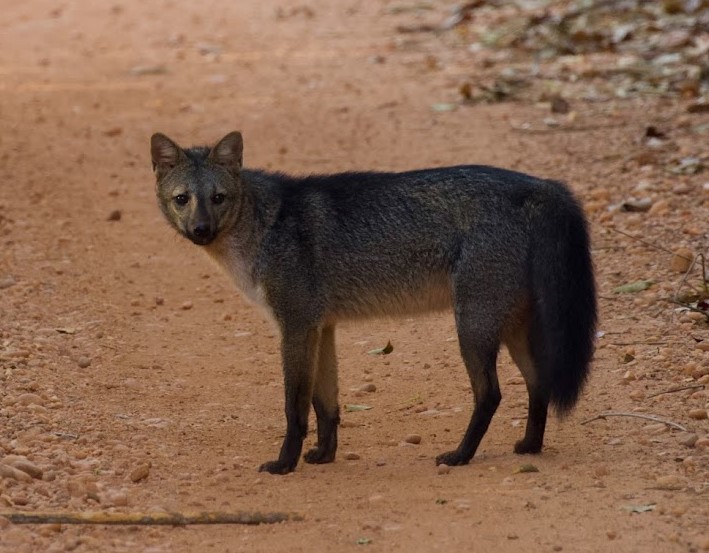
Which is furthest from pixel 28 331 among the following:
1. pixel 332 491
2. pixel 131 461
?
pixel 332 491

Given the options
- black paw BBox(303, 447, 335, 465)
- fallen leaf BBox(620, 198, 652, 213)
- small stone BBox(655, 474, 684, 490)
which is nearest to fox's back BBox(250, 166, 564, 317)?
black paw BBox(303, 447, 335, 465)

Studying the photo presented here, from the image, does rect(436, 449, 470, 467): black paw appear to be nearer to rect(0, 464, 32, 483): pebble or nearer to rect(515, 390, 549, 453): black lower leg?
rect(515, 390, 549, 453): black lower leg

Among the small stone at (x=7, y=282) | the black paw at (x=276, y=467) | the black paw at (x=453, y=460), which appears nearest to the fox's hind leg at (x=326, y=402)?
the black paw at (x=276, y=467)

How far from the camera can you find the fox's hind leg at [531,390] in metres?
6.54

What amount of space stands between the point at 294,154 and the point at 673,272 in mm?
4890

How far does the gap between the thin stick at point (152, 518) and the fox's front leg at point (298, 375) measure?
1043 millimetres

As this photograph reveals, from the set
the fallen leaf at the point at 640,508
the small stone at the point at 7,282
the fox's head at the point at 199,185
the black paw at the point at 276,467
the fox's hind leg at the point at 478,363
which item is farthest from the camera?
the small stone at the point at 7,282

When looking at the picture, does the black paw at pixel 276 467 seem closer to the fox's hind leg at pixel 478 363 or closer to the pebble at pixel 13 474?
the fox's hind leg at pixel 478 363

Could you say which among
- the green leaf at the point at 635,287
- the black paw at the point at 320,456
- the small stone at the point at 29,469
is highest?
the small stone at the point at 29,469

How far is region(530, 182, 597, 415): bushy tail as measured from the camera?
6328mm

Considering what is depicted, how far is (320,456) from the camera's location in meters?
6.89

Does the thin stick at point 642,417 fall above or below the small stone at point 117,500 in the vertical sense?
below

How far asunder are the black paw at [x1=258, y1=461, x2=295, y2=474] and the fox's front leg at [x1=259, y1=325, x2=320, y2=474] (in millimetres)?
74

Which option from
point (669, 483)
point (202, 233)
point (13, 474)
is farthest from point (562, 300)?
point (13, 474)
